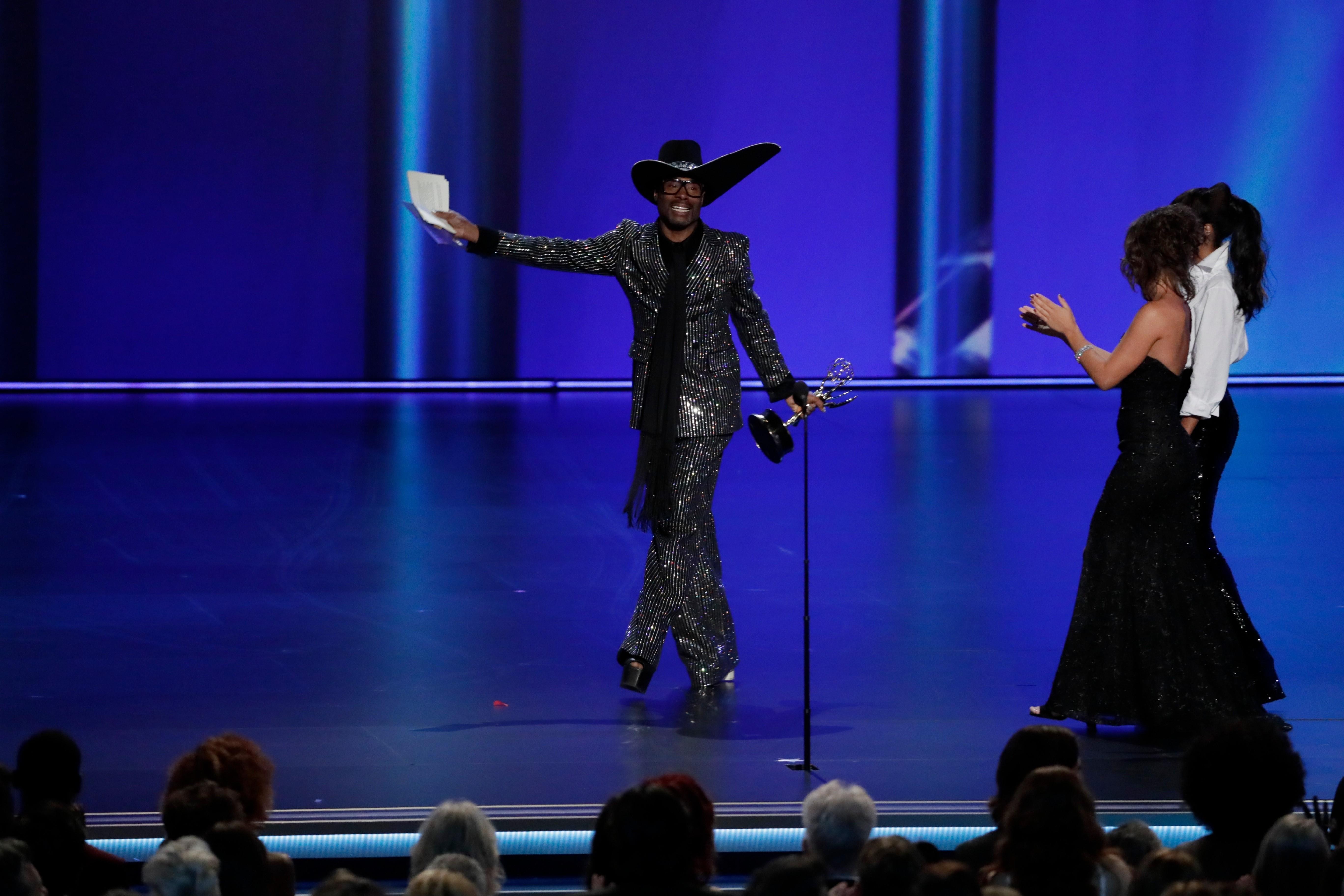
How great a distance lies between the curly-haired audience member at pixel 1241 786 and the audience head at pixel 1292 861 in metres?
0.23

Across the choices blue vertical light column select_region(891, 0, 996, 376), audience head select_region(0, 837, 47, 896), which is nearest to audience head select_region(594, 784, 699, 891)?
audience head select_region(0, 837, 47, 896)

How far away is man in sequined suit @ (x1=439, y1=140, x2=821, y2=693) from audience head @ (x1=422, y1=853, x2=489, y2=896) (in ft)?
6.84

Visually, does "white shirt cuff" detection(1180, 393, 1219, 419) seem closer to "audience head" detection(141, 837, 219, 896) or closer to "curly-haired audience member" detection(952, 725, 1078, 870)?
"curly-haired audience member" detection(952, 725, 1078, 870)

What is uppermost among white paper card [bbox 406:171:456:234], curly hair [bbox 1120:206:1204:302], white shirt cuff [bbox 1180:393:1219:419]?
white paper card [bbox 406:171:456:234]

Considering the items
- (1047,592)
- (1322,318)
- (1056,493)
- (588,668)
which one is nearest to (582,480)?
(1056,493)

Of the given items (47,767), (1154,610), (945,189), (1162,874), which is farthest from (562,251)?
(945,189)

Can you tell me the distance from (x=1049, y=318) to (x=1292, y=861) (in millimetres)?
1936

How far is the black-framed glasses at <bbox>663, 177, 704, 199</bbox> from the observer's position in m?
4.36

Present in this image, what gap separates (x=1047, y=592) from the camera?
5.54 metres

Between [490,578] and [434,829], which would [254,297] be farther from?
[434,829]

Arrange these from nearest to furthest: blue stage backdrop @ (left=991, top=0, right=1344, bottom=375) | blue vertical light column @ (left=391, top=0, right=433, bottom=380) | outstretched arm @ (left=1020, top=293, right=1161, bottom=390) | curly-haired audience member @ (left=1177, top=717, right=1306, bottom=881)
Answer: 1. curly-haired audience member @ (left=1177, top=717, right=1306, bottom=881)
2. outstretched arm @ (left=1020, top=293, right=1161, bottom=390)
3. blue vertical light column @ (left=391, top=0, right=433, bottom=380)
4. blue stage backdrop @ (left=991, top=0, right=1344, bottom=375)

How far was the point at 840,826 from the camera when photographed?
2.48m

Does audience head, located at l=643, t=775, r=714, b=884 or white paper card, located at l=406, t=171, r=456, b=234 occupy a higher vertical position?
white paper card, located at l=406, t=171, r=456, b=234

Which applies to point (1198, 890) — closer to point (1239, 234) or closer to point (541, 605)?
point (1239, 234)
